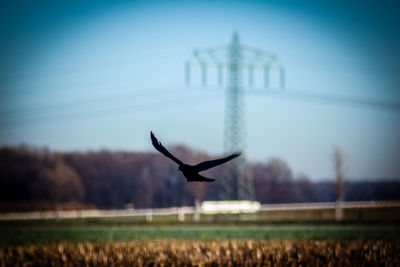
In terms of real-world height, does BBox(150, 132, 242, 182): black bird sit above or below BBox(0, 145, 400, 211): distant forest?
above

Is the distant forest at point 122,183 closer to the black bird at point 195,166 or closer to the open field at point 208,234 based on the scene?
the open field at point 208,234

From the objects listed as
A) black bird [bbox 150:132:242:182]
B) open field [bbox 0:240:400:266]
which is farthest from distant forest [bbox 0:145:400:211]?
black bird [bbox 150:132:242:182]

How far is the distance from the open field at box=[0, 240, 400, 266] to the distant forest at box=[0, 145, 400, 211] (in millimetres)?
60930

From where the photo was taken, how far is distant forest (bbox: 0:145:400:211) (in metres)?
85.1

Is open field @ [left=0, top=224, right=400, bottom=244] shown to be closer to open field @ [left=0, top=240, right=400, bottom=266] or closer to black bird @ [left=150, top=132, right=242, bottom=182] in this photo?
open field @ [left=0, top=240, right=400, bottom=266]

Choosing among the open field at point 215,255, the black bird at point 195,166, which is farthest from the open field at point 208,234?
the black bird at point 195,166

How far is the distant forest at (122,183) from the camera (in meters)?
85.1

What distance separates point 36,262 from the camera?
63.5 feet

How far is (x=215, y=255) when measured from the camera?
18906 mm

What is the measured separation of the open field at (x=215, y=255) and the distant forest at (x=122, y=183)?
200 feet

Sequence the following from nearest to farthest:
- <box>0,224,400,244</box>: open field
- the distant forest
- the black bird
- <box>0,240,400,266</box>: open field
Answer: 1. the black bird
2. <box>0,240,400,266</box>: open field
3. <box>0,224,400,244</box>: open field
4. the distant forest

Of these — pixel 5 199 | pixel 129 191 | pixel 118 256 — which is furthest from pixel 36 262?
pixel 129 191

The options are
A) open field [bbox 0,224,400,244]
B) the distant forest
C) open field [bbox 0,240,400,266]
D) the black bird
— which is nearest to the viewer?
the black bird

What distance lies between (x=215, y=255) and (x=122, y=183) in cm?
8231
